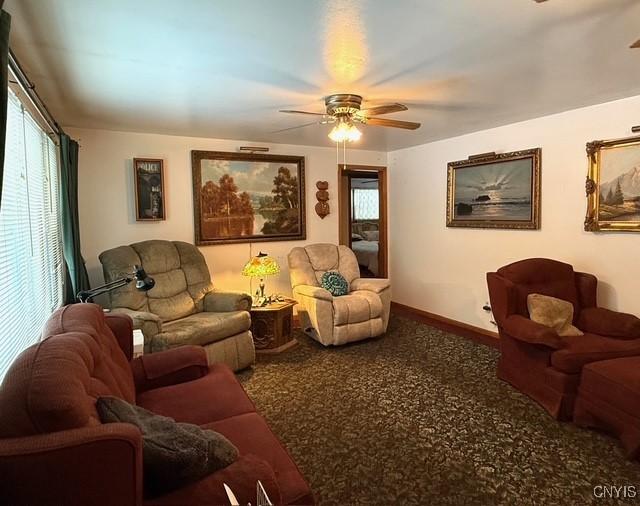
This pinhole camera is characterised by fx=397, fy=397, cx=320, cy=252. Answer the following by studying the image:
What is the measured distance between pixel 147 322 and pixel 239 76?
1933mm

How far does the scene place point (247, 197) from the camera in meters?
4.79

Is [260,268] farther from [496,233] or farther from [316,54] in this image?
[496,233]

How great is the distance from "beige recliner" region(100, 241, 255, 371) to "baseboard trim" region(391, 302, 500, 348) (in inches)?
95.6

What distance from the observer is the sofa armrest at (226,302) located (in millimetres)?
3770

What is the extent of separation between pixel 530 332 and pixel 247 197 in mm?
3320

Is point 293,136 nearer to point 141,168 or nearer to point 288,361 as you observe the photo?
point 141,168

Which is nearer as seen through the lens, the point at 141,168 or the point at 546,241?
the point at 546,241

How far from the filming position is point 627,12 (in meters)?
1.78

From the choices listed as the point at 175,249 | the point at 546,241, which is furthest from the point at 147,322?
the point at 546,241

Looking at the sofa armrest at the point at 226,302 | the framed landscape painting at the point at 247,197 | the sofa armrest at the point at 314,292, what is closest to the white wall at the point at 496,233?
the framed landscape painting at the point at 247,197

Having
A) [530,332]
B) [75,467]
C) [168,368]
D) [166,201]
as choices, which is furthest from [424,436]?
[166,201]

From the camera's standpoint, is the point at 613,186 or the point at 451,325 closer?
the point at 613,186

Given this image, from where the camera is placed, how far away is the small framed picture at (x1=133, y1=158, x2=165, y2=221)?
165 inches

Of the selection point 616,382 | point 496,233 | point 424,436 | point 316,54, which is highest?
point 316,54
